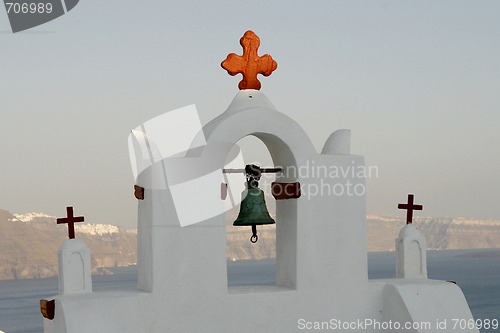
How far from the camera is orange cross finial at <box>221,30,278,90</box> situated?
11156mm

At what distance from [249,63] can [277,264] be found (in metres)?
2.55

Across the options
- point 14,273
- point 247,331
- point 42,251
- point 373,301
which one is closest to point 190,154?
point 247,331

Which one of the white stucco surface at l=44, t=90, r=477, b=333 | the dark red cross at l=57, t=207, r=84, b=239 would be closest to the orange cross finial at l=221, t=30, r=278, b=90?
the white stucco surface at l=44, t=90, r=477, b=333

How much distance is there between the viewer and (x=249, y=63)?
11211 mm

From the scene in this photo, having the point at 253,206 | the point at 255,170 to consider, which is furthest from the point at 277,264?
the point at 255,170

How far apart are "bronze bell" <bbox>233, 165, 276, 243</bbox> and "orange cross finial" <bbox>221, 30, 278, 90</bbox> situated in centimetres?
108

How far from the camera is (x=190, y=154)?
35.7 ft

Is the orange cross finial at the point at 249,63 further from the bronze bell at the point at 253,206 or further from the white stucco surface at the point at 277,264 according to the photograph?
the bronze bell at the point at 253,206

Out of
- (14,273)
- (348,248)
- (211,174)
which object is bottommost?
(14,273)

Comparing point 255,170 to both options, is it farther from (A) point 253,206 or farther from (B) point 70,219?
(B) point 70,219

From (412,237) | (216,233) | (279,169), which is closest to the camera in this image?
(216,233)

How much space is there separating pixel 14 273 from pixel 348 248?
131698mm

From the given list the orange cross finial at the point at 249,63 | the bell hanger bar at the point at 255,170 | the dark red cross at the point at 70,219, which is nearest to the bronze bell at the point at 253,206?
the bell hanger bar at the point at 255,170

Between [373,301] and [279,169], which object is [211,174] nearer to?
[279,169]
